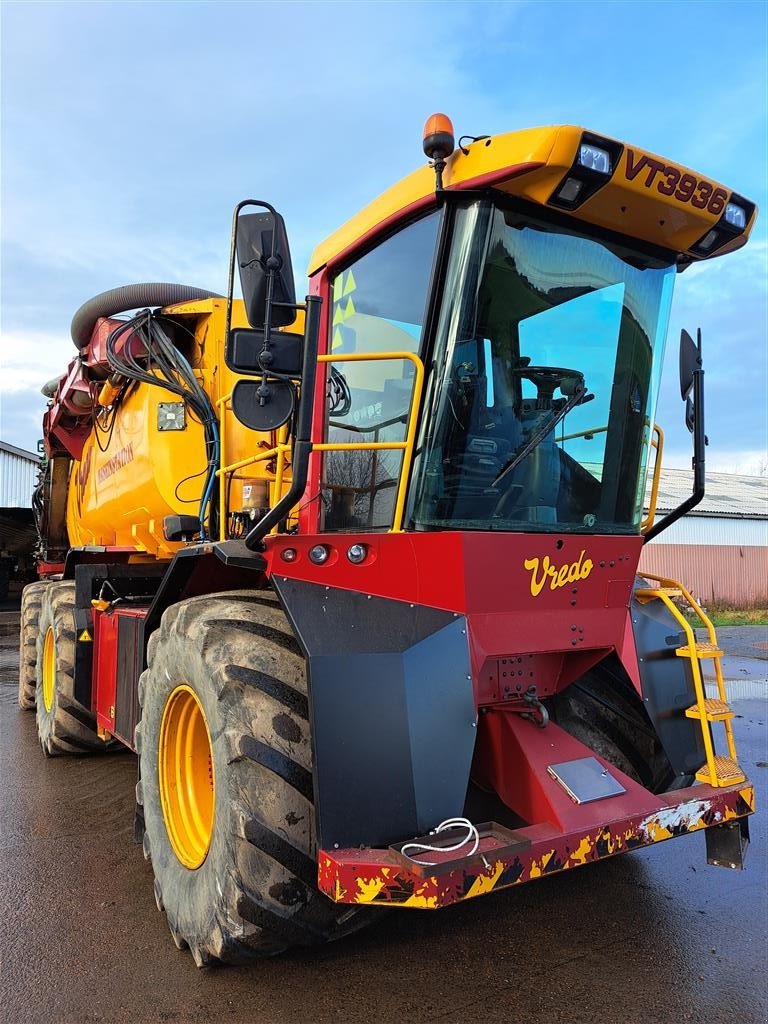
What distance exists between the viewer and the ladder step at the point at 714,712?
3.20 m

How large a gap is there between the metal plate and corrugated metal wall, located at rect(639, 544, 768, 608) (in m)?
19.7

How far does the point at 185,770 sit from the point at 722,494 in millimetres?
33523

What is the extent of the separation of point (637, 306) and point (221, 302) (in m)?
2.49

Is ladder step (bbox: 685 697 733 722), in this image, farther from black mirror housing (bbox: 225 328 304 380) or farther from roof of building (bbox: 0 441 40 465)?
roof of building (bbox: 0 441 40 465)

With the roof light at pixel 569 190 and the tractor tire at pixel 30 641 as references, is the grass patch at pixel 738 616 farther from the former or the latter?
the roof light at pixel 569 190

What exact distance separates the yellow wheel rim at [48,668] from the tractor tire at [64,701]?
0.01 m

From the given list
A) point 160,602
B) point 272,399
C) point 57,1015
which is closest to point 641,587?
point 272,399

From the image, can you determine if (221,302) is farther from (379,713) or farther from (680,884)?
(680,884)

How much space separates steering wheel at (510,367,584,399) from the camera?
299cm

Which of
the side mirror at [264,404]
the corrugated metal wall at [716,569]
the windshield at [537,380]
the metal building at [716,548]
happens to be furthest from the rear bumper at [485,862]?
the corrugated metal wall at [716,569]

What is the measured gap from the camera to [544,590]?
9.70 ft

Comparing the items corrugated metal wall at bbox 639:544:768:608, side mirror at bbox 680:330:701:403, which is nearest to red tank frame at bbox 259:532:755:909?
side mirror at bbox 680:330:701:403

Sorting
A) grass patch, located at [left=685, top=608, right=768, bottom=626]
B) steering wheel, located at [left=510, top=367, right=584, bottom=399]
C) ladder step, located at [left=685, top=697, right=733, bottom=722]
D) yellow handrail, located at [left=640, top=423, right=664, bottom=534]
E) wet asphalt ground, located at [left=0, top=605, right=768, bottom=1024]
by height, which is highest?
steering wheel, located at [left=510, top=367, right=584, bottom=399]

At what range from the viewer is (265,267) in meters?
2.82
